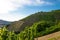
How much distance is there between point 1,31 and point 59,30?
25.2 metres

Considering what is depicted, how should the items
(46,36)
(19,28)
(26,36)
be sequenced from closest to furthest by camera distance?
(26,36), (46,36), (19,28)

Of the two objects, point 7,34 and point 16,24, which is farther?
point 16,24

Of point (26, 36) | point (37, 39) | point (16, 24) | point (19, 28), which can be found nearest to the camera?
point (26, 36)

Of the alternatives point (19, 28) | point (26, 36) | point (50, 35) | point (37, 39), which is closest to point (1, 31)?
point (26, 36)

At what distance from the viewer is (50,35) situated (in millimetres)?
55875

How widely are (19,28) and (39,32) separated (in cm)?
1472

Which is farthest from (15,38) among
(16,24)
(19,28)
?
(16,24)

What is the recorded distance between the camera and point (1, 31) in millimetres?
34812

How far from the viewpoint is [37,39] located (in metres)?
52.8

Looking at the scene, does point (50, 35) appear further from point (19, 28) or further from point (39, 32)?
point (19, 28)

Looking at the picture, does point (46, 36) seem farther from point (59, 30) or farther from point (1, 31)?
point (1, 31)

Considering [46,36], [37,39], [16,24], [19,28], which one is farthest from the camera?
[16,24]

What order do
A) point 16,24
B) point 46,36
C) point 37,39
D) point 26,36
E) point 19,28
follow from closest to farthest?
1. point 26,36
2. point 37,39
3. point 46,36
4. point 19,28
5. point 16,24

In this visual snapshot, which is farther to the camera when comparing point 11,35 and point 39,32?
point 39,32
